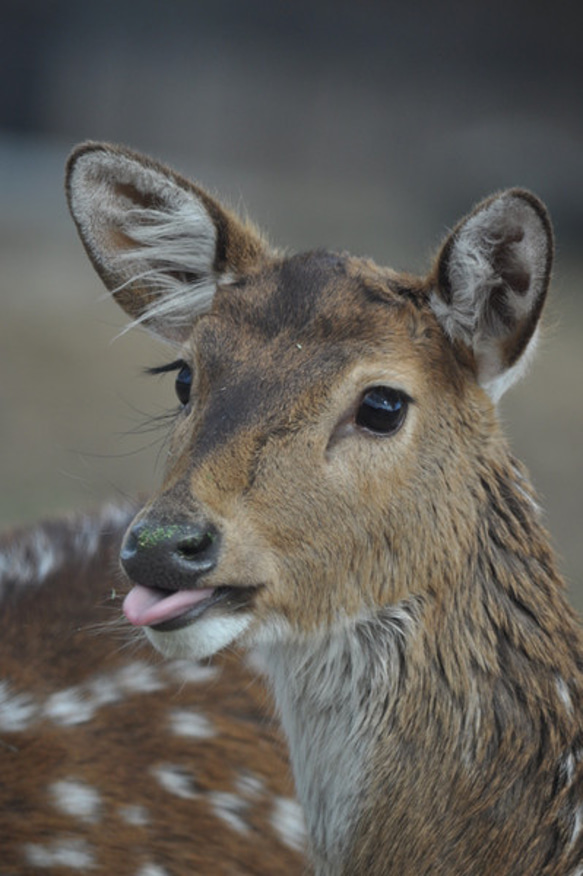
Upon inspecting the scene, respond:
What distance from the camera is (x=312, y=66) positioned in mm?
13750

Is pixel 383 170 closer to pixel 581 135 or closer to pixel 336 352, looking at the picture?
pixel 581 135

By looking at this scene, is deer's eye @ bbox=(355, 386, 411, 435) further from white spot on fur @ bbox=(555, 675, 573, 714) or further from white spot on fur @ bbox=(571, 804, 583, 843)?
white spot on fur @ bbox=(571, 804, 583, 843)

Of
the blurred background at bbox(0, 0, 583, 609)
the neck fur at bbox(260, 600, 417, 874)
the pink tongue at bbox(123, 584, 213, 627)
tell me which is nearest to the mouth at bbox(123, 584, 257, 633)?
the pink tongue at bbox(123, 584, 213, 627)

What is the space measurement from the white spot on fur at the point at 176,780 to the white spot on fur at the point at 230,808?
57 millimetres

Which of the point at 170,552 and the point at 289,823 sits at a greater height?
the point at 170,552

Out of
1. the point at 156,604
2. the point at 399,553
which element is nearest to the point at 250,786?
the point at 399,553

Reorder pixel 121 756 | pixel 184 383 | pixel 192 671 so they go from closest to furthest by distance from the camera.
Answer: pixel 184 383, pixel 121 756, pixel 192 671

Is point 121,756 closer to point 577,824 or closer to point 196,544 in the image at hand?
point 196,544

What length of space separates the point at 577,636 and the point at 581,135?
38.0 ft

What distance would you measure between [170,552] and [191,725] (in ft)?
3.88

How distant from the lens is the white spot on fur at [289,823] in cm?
363

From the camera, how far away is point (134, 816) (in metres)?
3.50

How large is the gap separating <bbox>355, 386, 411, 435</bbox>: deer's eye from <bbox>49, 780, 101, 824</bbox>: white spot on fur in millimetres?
1268

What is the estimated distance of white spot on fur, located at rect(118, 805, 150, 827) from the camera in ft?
11.4
